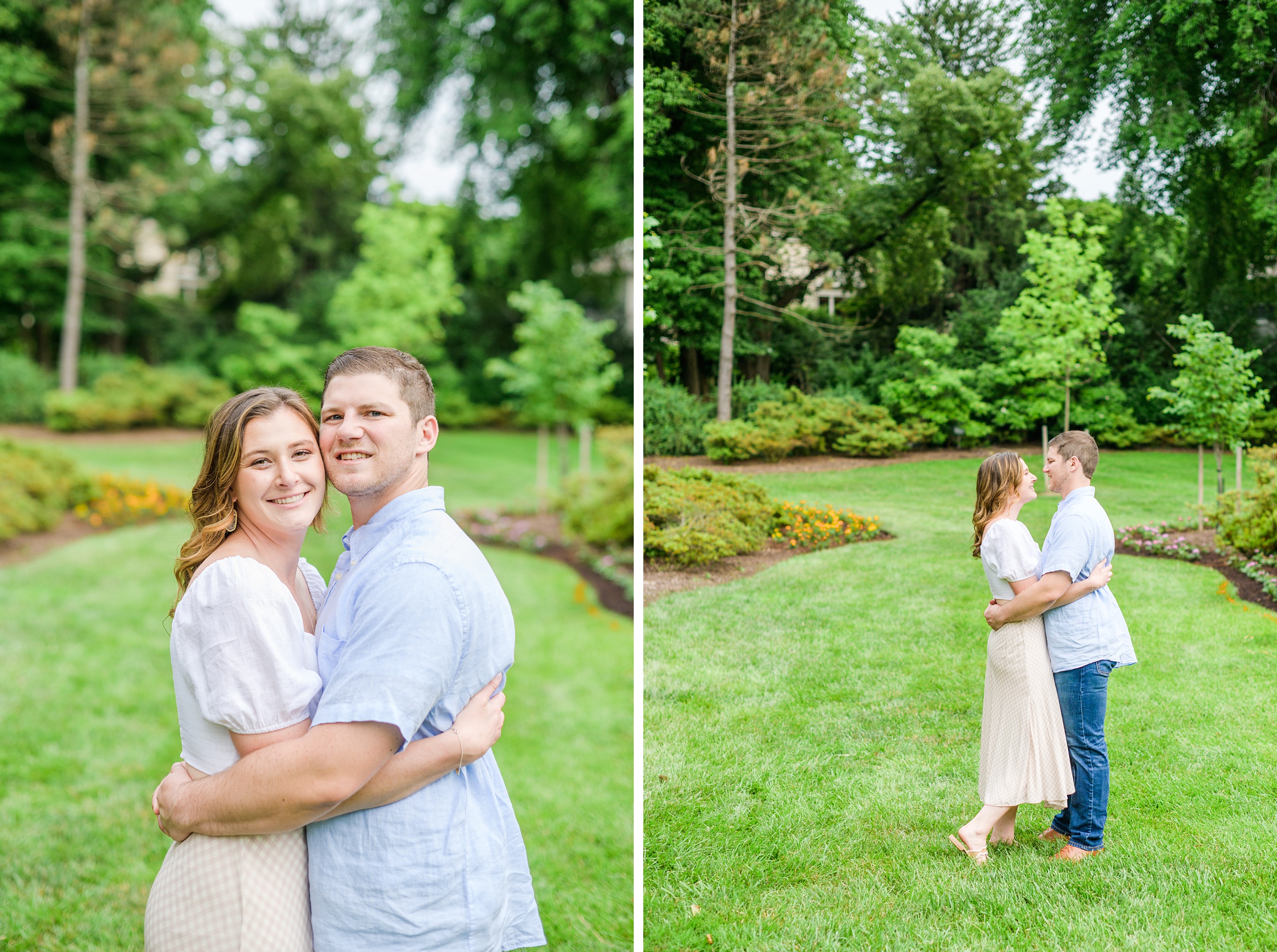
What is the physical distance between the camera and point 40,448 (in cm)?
1025

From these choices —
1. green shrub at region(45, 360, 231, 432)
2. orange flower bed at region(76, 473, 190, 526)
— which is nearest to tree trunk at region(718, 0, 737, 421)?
orange flower bed at region(76, 473, 190, 526)

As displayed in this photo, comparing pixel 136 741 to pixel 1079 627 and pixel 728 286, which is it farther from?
pixel 1079 627

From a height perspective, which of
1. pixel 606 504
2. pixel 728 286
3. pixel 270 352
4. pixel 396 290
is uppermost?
pixel 396 290

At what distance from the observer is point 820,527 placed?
3.44m

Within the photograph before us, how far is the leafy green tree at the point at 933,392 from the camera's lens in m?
3.16

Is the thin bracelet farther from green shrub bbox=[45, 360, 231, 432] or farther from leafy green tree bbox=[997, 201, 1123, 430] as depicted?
green shrub bbox=[45, 360, 231, 432]

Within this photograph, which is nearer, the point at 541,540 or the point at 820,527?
the point at 820,527

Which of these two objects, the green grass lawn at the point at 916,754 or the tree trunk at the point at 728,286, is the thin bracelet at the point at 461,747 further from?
the tree trunk at the point at 728,286

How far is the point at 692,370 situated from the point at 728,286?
1.22 feet

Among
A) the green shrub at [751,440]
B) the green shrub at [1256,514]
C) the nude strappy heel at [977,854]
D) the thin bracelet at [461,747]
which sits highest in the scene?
the green shrub at [751,440]

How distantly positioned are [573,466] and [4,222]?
32.6 feet

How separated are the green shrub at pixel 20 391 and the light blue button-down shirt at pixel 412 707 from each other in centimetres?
1483

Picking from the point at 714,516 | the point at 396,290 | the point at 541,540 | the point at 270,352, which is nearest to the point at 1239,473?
the point at 714,516

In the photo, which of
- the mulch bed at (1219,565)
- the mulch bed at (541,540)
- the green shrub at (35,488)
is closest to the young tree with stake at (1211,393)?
the mulch bed at (1219,565)
